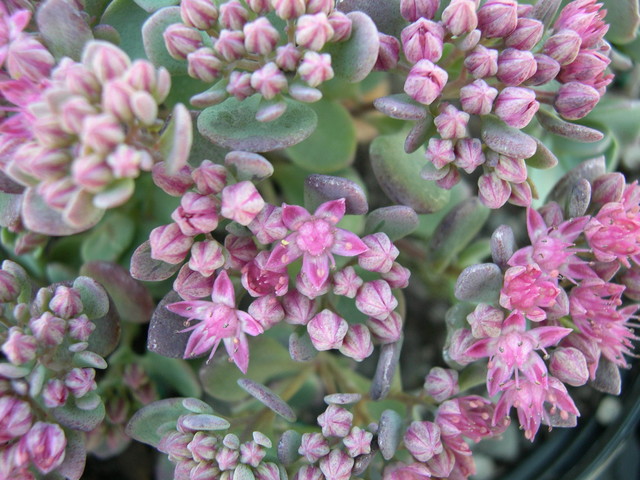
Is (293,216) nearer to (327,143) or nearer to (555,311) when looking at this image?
(327,143)

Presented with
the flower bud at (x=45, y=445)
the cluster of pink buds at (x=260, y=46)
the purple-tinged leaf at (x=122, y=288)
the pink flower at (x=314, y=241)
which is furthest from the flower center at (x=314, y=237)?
the flower bud at (x=45, y=445)

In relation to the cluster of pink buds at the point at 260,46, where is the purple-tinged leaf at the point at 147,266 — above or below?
below

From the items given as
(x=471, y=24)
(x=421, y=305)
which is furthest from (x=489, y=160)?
(x=421, y=305)

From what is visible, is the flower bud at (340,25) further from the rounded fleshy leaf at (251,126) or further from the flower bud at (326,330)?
the flower bud at (326,330)

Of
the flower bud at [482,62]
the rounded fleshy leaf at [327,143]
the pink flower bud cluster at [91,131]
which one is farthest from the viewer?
the rounded fleshy leaf at [327,143]

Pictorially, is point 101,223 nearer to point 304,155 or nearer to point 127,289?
point 127,289

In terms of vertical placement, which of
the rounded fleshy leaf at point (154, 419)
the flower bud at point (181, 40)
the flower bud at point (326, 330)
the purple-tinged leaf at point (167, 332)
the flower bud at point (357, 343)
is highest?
the flower bud at point (181, 40)

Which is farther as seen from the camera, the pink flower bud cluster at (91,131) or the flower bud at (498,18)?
the flower bud at (498,18)

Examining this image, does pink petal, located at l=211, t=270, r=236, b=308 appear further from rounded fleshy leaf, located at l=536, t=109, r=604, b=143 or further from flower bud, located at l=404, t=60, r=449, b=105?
rounded fleshy leaf, located at l=536, t=109, r=604, b=143

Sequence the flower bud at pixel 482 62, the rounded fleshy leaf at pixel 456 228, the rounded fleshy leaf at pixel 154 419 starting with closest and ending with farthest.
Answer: the flower bud at pixel 482 62 < the rounded fleshy leaf at pixel 154 419 < the rounded fleshy leaf at pixel 456 228
